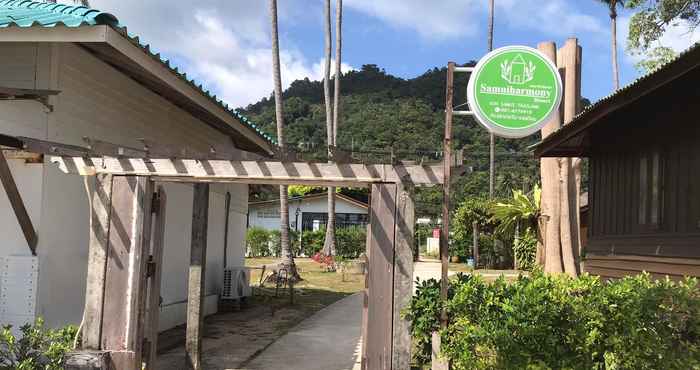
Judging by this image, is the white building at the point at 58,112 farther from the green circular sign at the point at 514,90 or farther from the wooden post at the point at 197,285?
the green circular sign at the point at 514,90

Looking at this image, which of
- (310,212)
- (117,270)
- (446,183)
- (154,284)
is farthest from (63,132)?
(310,212)

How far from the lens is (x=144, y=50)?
6.57 metres

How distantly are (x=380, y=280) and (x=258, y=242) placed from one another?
3170 cm

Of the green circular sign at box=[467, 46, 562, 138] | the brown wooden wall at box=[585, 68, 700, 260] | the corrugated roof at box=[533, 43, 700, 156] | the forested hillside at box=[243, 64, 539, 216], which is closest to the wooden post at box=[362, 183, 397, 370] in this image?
the green circular sign at box=[467, 46, 562, 138]

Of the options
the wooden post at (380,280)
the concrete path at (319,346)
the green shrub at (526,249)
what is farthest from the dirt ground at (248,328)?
the green shrub at (526,249)

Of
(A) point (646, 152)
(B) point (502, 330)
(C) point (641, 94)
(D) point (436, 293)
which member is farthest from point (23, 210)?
(A) point (646, 152)

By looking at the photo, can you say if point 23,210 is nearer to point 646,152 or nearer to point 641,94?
point 641,94

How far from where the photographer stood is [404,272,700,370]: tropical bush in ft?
16.8

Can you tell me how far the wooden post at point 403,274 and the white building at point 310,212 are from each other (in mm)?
37024

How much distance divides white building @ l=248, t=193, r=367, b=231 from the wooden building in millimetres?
31930

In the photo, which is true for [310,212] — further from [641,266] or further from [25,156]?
[25,156]

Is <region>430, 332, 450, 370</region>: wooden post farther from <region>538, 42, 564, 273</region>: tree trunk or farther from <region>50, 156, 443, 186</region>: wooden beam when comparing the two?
<region>538, 42, 564, 273</region>: tree trunk

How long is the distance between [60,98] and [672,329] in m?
6.35

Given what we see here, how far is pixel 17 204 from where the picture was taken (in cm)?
631
